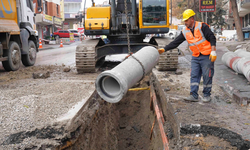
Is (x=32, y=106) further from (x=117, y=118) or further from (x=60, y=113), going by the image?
(x=117, y=118)

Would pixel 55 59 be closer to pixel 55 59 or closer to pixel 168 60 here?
pixel 55 59

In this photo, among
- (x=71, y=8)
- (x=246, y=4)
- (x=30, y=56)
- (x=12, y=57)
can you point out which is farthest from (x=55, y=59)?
(x=71, y=8)

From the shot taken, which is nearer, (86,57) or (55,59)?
(86,57)

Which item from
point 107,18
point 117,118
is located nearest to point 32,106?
point 117,118

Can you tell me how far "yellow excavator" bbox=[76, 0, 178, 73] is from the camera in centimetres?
804

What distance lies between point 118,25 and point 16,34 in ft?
12.6

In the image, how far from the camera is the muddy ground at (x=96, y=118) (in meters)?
3.36

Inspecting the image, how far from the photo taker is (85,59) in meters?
7.93

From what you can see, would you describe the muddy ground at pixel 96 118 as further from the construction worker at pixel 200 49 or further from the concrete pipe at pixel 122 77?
the concrete pipe at pixel 122 77

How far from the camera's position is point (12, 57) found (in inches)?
351

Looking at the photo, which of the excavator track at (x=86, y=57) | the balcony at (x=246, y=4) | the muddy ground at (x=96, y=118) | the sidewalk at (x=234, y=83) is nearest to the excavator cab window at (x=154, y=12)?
the excavator track at (x=86, y=57)

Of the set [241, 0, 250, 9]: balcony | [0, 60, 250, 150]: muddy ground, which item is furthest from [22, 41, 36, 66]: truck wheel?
[241, 0, 250, 9]: balcony

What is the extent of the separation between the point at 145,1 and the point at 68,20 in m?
52.5

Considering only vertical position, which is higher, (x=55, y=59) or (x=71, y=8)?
(x=71, y=8)
